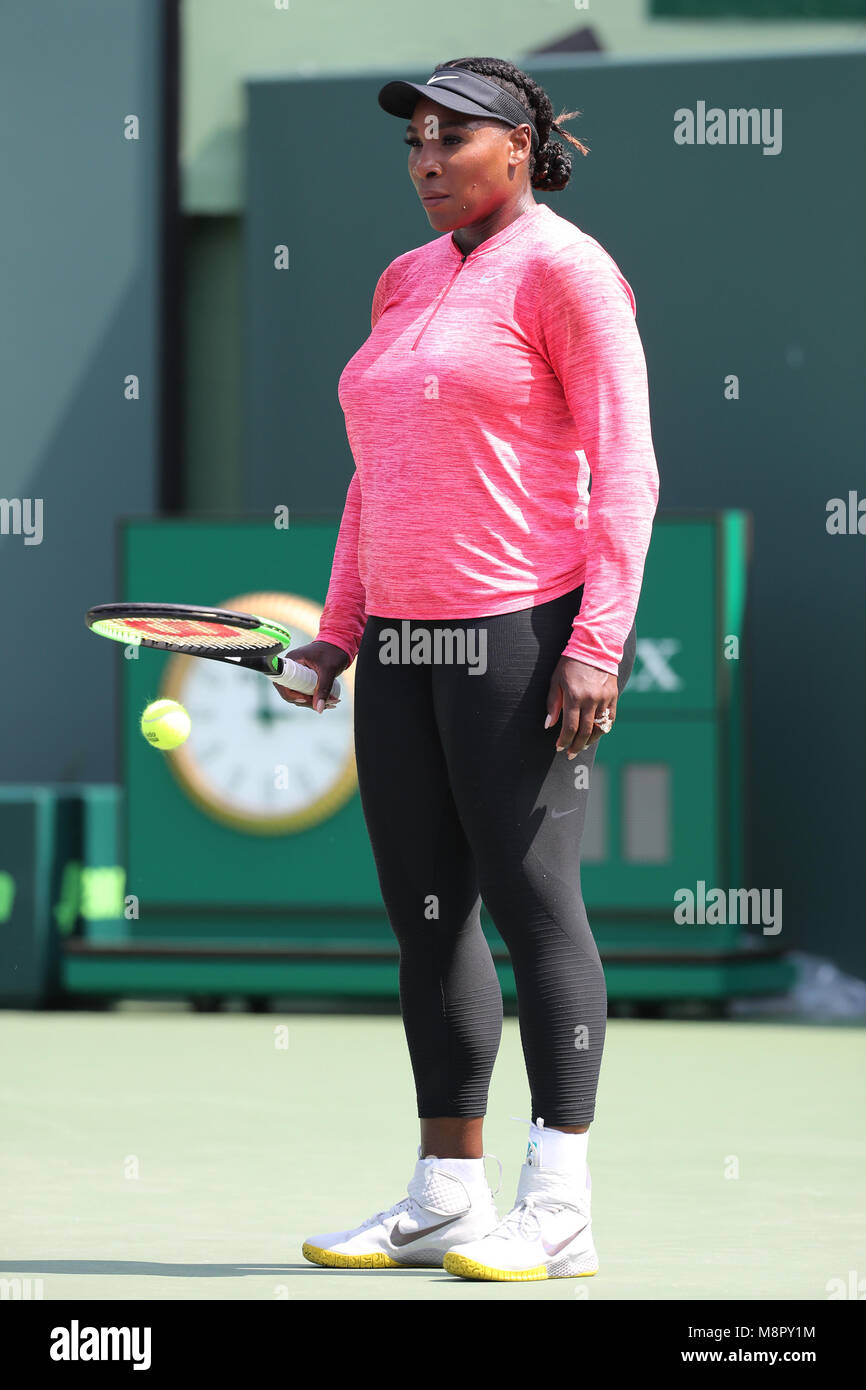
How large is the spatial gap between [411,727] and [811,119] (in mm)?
6382

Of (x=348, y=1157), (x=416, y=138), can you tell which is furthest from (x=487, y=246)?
(x=348, y=1157)

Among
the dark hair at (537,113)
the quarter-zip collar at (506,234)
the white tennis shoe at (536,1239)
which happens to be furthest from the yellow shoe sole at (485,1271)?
the dark hair at (537,113)

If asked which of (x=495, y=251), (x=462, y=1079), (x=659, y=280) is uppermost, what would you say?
(x=659, y=280)

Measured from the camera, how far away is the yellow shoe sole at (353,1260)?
320 cm

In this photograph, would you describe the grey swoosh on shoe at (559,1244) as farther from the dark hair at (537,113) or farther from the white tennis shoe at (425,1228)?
the dark hair at (537,113)

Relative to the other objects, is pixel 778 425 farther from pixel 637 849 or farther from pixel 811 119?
pixel 637 849

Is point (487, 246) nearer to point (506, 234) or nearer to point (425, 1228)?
point (506, 234)

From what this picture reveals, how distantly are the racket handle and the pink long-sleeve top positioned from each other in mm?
168

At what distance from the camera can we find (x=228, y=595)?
7992mm

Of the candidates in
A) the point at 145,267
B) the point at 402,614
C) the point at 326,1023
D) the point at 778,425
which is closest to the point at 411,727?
the point at 402,614

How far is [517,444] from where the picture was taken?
3100 millimetres

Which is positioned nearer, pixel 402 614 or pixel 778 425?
pixel 402 614

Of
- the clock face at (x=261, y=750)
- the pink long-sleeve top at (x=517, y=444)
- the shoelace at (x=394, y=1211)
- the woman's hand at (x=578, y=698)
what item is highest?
the pink long-sleeve top at (x=517, y=444)

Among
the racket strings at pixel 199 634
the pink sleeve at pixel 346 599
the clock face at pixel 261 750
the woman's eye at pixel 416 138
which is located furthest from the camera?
the clock face at pixel 261 750
